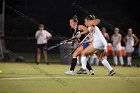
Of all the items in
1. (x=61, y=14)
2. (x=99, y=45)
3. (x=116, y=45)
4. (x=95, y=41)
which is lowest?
(x=99, y=45)

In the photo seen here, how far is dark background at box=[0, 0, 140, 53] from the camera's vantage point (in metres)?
37.5

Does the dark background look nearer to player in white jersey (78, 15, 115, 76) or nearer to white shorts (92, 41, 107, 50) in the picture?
player in white jersey (78, 15, 115, 76)

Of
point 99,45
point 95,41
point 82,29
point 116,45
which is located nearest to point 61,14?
point 116,45

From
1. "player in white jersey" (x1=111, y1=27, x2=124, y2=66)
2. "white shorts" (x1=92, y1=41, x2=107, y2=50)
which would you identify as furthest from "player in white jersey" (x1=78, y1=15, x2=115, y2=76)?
"player in white jersey" (x1=111, y1=27, x2=124, y2=66)

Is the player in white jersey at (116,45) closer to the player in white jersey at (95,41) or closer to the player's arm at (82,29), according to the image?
the player's arm at (82,29)

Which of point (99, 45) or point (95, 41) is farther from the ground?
point (95, 41)

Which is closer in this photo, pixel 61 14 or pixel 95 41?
pixel 95 41

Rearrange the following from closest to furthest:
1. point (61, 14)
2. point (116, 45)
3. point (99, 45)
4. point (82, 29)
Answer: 1. point (99, 45)
2. point (82, 29)
3. point (116, 45)
4. point (61, 14)

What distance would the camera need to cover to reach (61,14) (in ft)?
131

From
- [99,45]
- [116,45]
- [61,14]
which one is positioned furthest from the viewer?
[61,14]

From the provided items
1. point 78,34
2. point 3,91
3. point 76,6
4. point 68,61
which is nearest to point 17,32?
point 76,6

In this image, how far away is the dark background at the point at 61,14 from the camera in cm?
3750

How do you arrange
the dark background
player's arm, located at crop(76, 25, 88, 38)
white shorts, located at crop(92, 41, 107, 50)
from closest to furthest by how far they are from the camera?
white shorts, located at crop(92, 41, 107, 50) → player's arm, located at crop(76, 25, 88, 38) → the dark background

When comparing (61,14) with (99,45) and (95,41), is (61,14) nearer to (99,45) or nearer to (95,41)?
(95,41)
